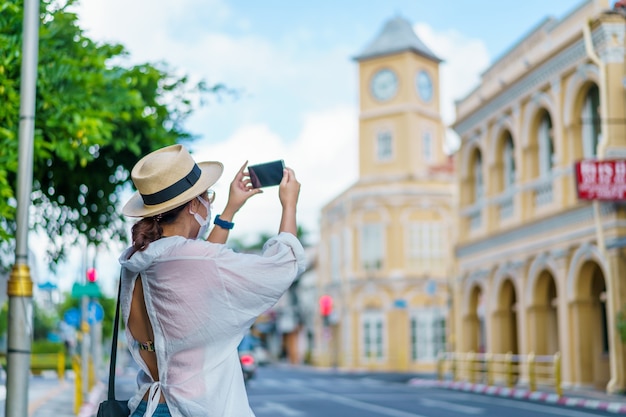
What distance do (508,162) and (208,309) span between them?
91.9 feet

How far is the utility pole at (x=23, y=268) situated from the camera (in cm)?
848

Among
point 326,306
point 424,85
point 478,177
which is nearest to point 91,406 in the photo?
point 478,177

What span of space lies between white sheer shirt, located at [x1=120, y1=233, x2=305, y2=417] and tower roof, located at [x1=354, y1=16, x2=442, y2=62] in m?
49.5

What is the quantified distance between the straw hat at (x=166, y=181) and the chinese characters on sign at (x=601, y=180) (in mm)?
19486

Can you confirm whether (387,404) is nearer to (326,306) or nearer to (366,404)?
(366,404)

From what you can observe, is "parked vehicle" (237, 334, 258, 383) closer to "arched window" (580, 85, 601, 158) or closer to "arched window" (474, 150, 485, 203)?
"arched window" (474, 150, 485, 203)

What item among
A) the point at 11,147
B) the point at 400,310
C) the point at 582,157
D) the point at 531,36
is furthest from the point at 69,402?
the point at 400,310

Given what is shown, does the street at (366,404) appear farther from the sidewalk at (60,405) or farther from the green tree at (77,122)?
the green tree at (77,122)

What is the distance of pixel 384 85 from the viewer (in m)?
52.4

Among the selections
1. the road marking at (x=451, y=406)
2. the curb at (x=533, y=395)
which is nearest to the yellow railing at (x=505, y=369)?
the curb at (x=533, y=395)

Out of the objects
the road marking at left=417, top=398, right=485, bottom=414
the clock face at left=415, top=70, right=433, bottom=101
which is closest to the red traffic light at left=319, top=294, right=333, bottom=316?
A: the clock face at left=415, top=70, right=433, bottom=101

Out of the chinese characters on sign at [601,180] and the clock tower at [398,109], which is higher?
the clock tower at [398,109]

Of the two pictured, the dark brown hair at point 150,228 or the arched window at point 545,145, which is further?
the arched window at point 545,145

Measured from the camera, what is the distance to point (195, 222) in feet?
11.5
